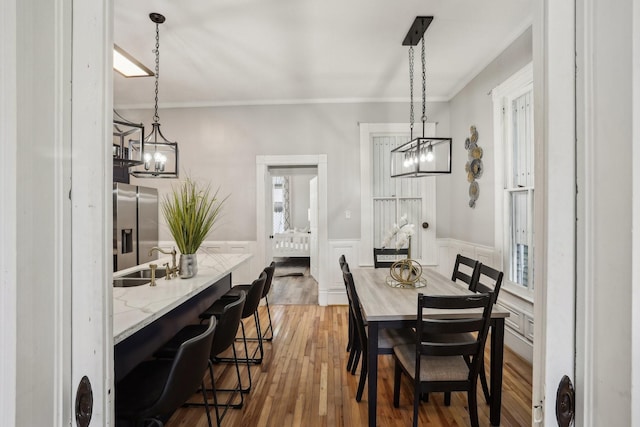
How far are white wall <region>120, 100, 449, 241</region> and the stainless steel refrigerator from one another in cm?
32

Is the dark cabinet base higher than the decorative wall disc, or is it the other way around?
the decorative wall disc

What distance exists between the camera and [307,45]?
2.98 m

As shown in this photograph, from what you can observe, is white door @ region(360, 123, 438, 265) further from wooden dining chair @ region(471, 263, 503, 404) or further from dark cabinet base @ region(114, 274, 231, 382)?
dark cabinet base @ region(114, 274, 231, 382)

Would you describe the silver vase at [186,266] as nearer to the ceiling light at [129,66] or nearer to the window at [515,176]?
the ceiling light at [129,66]

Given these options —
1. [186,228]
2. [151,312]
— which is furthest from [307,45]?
[151,312]

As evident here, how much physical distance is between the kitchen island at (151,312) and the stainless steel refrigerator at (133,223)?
54.0 inches

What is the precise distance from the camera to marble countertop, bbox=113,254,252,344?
1.38m

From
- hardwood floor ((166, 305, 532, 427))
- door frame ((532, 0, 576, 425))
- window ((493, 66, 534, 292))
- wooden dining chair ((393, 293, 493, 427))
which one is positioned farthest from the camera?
window ((493, 66, 534, 292))

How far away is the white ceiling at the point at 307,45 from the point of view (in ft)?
8.01

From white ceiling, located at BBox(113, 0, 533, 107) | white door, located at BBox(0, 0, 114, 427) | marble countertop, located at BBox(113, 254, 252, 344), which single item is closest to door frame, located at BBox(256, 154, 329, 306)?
white ceiling, located at BBox(113, 0, 533, 107)

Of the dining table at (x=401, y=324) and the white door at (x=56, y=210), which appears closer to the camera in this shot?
the white door at (x=56, y=210)

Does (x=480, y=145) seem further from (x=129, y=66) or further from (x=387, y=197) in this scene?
(x=129, y=66)

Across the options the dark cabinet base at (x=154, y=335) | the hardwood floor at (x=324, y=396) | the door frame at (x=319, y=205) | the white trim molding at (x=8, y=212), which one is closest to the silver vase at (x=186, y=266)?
the dark cabinet base at (x=154, y=335)

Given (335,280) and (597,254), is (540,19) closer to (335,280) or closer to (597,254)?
(597,254)
